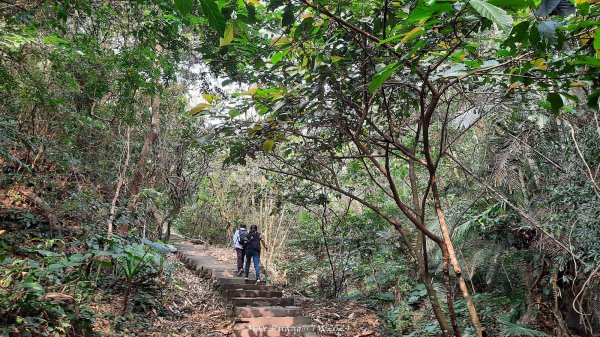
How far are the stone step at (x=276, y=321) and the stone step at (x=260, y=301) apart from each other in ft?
1.64

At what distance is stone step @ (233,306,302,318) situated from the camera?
6.09m

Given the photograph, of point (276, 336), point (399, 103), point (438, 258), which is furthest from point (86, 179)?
point (438, 258)

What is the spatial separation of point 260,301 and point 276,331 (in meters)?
0.89

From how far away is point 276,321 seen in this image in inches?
238

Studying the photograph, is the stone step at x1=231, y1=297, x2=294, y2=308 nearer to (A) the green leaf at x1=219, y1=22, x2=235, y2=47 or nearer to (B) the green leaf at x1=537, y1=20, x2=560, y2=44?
(A) the green leaf at x1=219, y1=22, x2=235, y2=47

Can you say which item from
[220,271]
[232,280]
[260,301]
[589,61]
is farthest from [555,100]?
[220,271]

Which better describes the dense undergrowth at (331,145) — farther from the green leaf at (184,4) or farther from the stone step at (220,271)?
the stone step at (220,271)

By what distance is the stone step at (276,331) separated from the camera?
5625 mm

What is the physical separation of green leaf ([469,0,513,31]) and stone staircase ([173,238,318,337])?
18.3ft

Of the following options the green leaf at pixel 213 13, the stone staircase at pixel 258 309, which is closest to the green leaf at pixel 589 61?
the green leaf at pixel 213 13

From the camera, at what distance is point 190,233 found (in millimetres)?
15977

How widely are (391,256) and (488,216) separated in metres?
2.98

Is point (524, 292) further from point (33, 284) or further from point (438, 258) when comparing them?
point (33, 284)

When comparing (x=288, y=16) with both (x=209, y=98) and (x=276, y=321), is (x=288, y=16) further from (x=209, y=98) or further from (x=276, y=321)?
(x=276, y=321)
